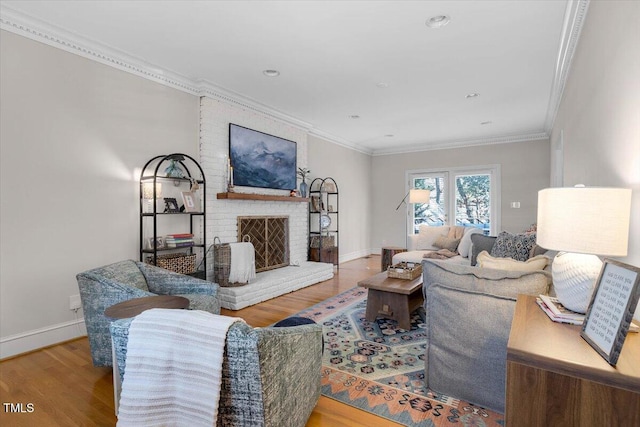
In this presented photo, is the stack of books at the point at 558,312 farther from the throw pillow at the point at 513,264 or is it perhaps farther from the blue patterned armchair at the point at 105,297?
the blue patterned armchair at the point at 105,297

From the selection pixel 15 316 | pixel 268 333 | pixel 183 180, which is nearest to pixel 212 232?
pixel 183 180

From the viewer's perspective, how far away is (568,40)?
2.83 m

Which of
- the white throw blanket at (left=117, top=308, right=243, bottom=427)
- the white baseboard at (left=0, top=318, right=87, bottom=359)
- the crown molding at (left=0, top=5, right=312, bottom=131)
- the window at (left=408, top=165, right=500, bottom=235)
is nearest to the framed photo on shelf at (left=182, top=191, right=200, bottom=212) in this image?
the crown molding at (left=0, top=5, right=312, bottom=131)

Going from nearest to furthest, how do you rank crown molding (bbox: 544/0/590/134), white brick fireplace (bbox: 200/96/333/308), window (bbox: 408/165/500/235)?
crown molding (bbox: 544/0/590/134) → white brick fireplace (bbox: 200/96/333/308) → window (bbox: 408/165/500/235)

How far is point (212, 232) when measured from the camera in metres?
4.23

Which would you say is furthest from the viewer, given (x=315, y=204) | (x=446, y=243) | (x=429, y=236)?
(x=315, y=204)

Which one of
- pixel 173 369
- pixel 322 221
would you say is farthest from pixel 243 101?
pixel 173 369

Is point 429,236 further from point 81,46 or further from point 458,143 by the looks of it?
point 81,46

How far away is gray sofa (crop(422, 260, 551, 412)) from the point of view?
181cm

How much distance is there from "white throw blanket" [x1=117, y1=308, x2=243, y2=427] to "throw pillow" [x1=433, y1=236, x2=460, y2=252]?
4.66 metres

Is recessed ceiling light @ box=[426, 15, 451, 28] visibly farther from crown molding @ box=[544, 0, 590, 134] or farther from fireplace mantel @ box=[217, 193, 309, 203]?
fireplace mantel @ box=[217, 193, 309, 203]

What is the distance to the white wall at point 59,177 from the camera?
2635 mm

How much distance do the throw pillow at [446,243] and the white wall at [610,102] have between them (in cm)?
254

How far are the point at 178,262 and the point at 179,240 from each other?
0.80ft
